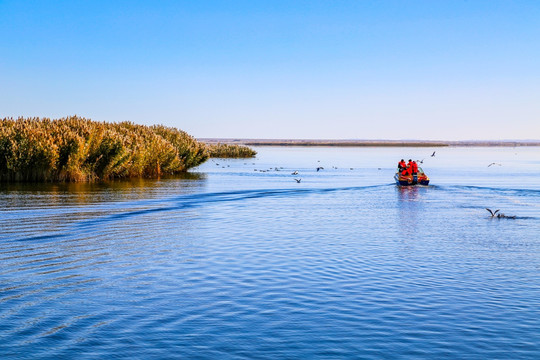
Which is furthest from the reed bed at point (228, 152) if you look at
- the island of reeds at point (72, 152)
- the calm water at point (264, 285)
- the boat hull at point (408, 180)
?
the calm water at point (264, 285)

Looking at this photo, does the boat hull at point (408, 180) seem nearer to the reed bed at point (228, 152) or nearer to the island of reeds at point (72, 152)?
the island of reeds at point (72, 152)

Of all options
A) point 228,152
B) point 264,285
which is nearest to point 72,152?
point 264,285

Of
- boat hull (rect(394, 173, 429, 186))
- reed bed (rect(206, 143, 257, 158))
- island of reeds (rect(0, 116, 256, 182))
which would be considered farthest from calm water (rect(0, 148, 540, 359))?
reed bed (rect(206, 143, 257, 158))

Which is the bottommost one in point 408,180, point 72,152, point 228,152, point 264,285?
point 264,285

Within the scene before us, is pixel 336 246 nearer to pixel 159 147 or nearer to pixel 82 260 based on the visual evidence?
pixel 82 260

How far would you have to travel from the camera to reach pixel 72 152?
40.6m

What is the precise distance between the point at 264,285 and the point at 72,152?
3130 cm

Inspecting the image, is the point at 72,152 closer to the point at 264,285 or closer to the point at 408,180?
the point at 408,180

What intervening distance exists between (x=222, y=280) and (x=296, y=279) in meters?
1.64

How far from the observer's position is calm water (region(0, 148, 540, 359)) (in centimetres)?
887

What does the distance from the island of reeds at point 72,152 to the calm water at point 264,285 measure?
47.9 feet

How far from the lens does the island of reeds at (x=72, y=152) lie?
129 feet

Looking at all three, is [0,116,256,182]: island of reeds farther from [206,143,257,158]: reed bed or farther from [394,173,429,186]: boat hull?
[206,143,257,158]: reed bed

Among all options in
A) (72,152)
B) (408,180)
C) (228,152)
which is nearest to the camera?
(72,152)
